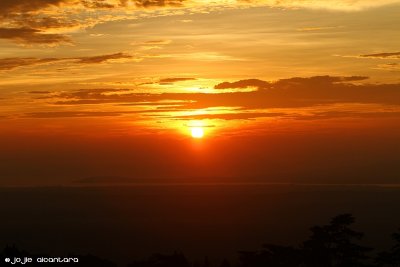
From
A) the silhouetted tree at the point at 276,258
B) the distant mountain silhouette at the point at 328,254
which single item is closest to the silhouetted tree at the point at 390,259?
the distant mountain silhouette at the point at 328,254

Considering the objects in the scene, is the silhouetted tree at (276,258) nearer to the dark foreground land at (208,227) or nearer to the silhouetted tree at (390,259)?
the dark foreground land at (208,227)

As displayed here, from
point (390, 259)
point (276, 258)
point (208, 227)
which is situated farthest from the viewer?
point (208, 227)

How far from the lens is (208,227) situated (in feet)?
301

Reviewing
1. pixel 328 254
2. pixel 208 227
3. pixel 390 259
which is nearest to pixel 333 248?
pixel 328 254

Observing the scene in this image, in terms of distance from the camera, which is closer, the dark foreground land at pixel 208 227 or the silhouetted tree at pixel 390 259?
the silhouetted tree at pixel 390 259

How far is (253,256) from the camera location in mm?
27234

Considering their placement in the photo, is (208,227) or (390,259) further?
(208,227)

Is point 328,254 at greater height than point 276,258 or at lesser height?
lesser

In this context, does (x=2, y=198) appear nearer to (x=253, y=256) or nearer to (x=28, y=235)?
(x=28, y=235)

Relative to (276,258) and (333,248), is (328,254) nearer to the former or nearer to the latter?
(333,248)

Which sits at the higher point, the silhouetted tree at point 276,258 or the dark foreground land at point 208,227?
the dark foreground land at point 208,227

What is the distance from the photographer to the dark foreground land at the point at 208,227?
26875 mm

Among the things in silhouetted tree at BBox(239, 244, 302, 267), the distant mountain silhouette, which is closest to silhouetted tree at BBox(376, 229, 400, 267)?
the distant mountain silhouette

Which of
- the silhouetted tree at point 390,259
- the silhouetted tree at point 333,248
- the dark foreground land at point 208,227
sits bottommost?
the silhouetted tree at point 390,259
